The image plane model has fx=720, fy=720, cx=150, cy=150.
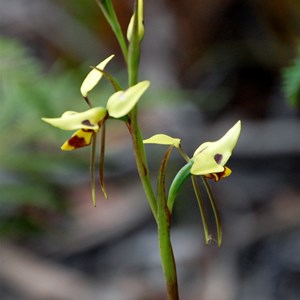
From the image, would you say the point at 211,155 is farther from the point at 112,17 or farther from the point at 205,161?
the point at 112,17

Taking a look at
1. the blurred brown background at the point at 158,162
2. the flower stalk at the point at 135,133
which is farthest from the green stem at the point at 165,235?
the blurred brown background at the point at 158,162

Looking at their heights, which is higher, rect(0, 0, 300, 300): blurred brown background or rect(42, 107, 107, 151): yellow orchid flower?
rect(42, 107, 107, 151): yellow orchid flower

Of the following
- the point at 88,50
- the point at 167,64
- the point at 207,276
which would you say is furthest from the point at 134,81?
the point at 88,50

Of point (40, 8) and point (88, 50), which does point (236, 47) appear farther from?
point (40, 8)

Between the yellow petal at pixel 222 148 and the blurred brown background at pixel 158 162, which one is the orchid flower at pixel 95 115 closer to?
the yellow petal at pixel 222 148

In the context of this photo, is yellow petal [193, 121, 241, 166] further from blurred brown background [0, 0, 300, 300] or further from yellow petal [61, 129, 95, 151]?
blurred brown background [0, 0, 300, 300]

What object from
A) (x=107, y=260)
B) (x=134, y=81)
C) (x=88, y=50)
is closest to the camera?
(x=134, y=81)

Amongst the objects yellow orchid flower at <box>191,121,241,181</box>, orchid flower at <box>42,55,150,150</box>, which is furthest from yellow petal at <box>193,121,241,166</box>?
orchid flower at <box>42,55,150,150</box>
